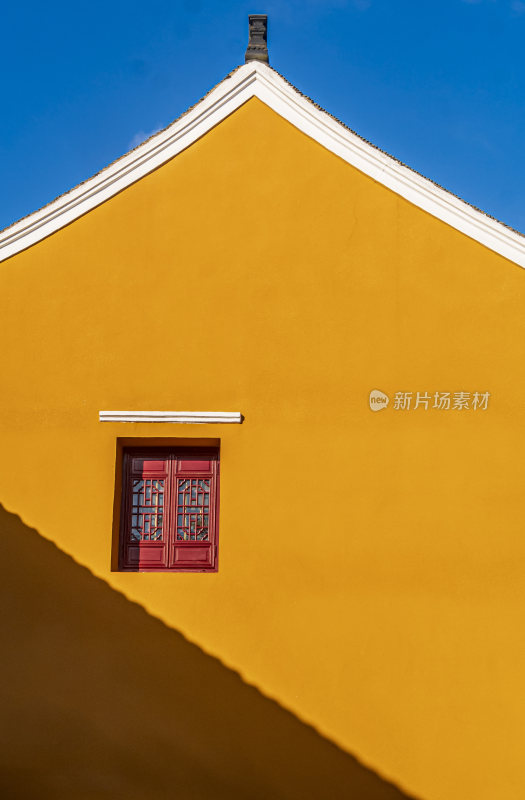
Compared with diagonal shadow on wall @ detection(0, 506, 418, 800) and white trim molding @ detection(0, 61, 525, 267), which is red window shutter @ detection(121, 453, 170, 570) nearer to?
diagonal shadow on wall @ detection(0, 506, 418, 800)

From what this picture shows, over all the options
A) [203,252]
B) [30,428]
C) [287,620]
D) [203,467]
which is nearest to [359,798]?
[287,620]

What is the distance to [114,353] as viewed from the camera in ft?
20.8

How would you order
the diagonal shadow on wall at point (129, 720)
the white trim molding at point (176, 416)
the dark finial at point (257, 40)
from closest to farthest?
the diagonal shadow on wall at point (129, 720) → the white trim molding at point (176, 416) → the dark finial at point (257, 40)

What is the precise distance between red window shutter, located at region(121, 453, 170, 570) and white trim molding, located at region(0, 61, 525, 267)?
2233 millimetres

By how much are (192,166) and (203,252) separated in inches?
32.5

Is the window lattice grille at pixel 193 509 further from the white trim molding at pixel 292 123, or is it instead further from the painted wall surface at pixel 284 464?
the white trim molding at pixel 292 123

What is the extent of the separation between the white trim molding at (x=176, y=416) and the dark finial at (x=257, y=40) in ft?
11.0

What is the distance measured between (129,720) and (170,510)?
170cm

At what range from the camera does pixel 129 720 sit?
578 cm

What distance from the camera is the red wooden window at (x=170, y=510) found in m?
6.30

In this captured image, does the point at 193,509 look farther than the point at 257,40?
No

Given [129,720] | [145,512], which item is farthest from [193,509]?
[129,720]

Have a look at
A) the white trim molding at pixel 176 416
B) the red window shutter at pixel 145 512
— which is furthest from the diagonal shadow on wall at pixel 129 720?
the white trim molding at pixel 176 416

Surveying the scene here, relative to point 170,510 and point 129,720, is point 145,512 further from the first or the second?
point 129,720
